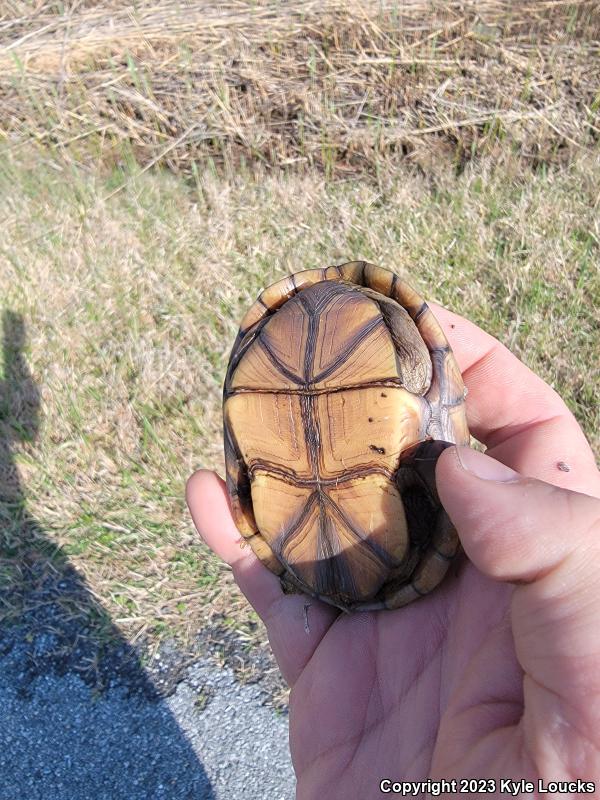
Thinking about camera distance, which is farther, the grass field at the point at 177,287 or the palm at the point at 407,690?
the grass field at the point at 177,287

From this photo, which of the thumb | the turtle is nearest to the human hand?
the thumb

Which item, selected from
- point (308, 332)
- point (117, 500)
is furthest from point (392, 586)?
point (117, 500)

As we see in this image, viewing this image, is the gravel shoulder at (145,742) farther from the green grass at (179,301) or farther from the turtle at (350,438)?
the turtle at (350,438)

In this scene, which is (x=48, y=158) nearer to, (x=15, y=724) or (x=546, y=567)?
(x=15, y=724)

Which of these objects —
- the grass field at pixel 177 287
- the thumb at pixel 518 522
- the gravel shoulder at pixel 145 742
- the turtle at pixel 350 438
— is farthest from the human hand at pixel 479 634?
the grass field at pixel 177 287

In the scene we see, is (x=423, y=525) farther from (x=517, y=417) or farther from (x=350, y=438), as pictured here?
(x=517, y=417)

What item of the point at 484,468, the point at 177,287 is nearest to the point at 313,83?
the point at 177,287

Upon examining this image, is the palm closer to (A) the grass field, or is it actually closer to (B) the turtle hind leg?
(B) the turtle hind leg
